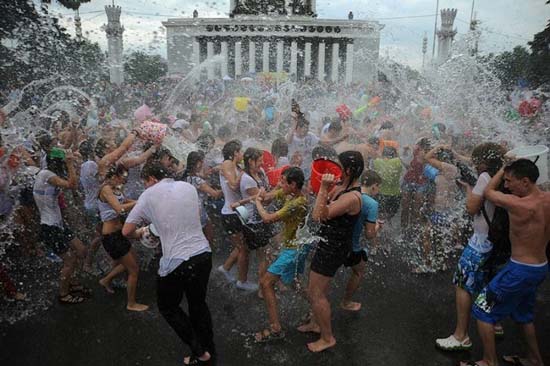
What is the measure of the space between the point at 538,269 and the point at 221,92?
17146 millimetres

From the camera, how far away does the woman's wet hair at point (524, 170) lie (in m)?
3.04

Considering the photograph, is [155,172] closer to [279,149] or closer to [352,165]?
[352,165]

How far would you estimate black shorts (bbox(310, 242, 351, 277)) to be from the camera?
3.55 metres

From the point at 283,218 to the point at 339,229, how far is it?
1.79ft

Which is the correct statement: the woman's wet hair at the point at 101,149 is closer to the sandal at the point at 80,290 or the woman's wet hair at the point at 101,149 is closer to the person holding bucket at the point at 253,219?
the sandal at the point at 80,290

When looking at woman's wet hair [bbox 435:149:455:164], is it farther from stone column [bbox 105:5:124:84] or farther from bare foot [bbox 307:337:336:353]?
stone column [bbox 105:5:124:84]

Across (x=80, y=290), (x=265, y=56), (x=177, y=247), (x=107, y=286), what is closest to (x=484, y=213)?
(x=177, y=247)

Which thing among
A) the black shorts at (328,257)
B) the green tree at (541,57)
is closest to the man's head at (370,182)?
the black shorts at (328,257)

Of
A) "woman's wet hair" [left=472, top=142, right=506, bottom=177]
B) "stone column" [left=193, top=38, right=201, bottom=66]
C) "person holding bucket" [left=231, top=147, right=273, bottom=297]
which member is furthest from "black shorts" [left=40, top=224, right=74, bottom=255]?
"stone column" [left=193, top=38, right=201, bottom=66]

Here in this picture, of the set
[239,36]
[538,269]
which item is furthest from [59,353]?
[239,36]

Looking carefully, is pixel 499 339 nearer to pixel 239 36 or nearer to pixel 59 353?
pixel 59 353

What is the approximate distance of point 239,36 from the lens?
→ 50.3m

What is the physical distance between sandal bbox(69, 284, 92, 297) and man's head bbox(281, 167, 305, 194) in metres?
2.74

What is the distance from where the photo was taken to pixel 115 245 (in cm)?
434
